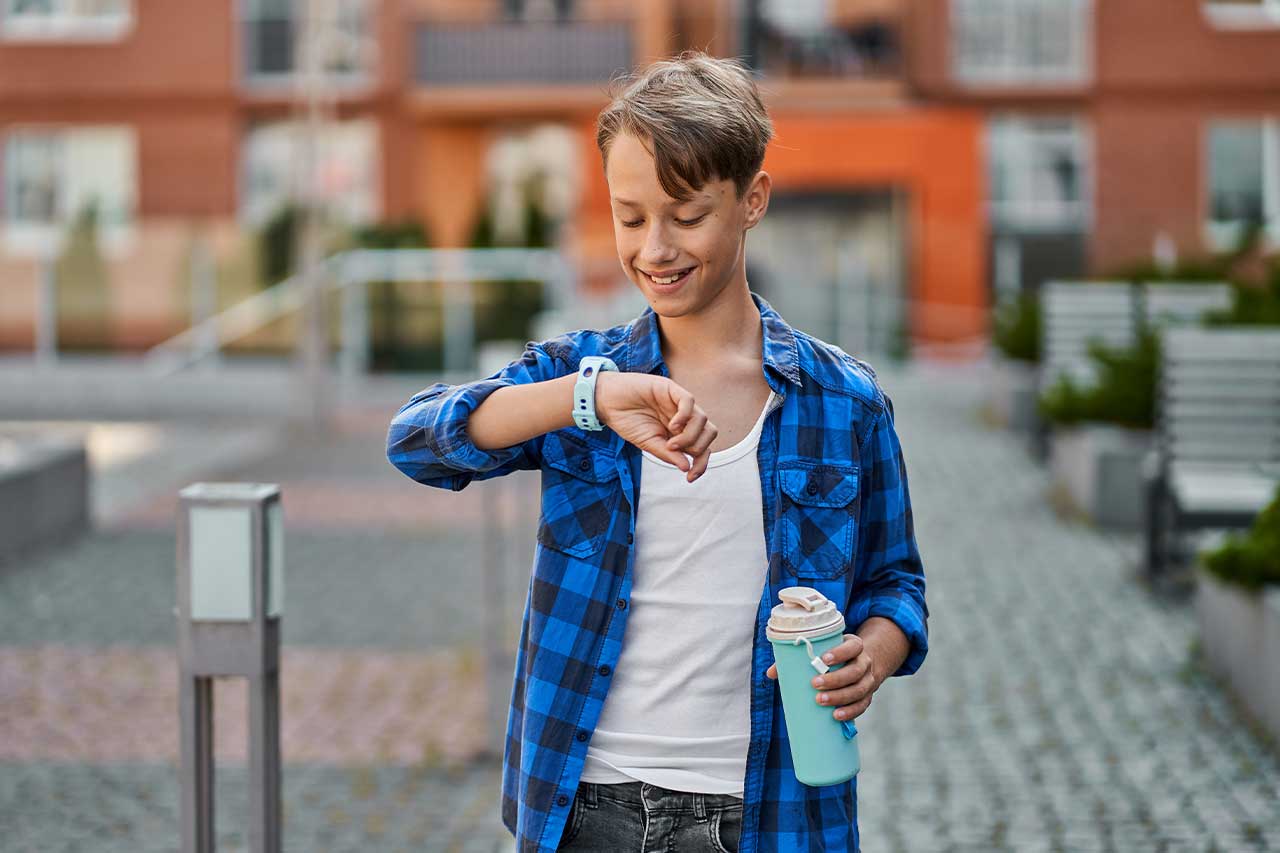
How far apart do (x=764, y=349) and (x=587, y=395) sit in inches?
12.5

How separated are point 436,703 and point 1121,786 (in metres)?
2.53

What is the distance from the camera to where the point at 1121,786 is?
5.78 metres

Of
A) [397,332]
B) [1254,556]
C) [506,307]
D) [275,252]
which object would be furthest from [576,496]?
[275,252]

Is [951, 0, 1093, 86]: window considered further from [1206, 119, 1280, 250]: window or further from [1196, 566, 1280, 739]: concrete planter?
[1196, 566, 1280, 739]: concrete planter

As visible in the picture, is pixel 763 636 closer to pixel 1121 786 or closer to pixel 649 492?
pixel 649 492

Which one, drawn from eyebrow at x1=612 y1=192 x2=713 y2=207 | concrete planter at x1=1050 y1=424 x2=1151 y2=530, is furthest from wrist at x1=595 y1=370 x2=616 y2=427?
concrete planter at x1=1050 y1=424 x2=1151 y2=530

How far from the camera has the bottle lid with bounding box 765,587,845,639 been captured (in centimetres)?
235

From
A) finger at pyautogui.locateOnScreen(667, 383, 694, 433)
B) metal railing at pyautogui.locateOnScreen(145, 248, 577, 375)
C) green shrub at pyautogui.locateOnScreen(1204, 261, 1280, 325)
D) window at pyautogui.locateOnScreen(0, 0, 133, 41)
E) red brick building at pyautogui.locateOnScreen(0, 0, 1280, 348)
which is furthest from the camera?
window at pyautogui.locateOnScreen(0, 0, 133, 41)

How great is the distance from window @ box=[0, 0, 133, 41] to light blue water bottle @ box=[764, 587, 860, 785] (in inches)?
1193

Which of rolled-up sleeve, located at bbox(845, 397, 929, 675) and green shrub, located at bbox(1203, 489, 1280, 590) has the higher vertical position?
rolled-up sleeve, located at bbox(845, 397, 929, 675)

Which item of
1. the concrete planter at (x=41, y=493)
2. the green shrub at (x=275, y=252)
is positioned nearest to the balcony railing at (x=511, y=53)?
the green shrub at (x=275, y=252)

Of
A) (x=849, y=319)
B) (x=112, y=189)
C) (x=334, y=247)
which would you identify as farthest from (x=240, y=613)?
(x=112, y=189)

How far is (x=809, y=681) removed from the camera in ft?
7.81

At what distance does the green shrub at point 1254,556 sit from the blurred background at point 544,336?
2 centimetres
